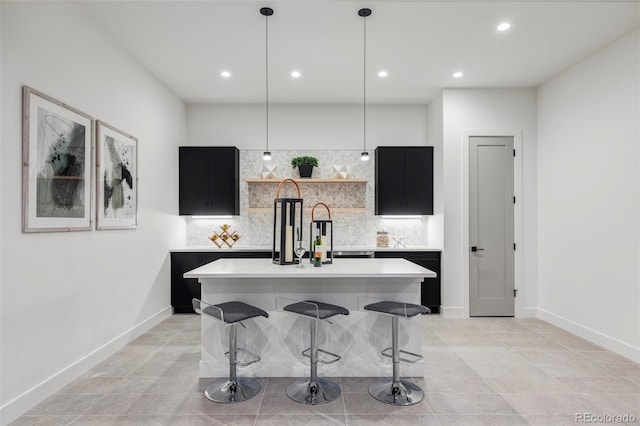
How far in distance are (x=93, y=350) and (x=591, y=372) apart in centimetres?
449

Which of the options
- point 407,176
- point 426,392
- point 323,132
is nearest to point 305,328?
→ point 426,392

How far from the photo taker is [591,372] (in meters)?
3.23

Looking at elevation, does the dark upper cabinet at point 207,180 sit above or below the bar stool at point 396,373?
above

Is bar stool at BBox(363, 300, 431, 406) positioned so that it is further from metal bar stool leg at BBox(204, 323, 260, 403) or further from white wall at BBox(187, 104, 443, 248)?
white wall at BBox(187, 104, 443, 248)

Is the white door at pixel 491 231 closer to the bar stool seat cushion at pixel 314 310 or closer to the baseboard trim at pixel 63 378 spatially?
the bar stool seat cushion at pixel 314 310

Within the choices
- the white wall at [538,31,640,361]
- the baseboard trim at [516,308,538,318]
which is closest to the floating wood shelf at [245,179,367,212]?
the white wall at [538,31,640,361]

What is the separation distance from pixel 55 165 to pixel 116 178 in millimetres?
891

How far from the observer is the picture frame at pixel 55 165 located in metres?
2.55

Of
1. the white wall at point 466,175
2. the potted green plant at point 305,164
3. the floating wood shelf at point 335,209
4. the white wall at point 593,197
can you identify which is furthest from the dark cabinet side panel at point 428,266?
the potted green plant at point 305,164

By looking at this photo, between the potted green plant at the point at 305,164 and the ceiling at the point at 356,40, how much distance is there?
1.02 meters

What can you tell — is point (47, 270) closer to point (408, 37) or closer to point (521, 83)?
point (408, 37)

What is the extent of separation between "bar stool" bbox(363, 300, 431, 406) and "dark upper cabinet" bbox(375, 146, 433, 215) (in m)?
2.84

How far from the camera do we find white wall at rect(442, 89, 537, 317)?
16.5 ft

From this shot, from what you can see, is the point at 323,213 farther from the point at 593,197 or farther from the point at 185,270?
the point at 593,197
